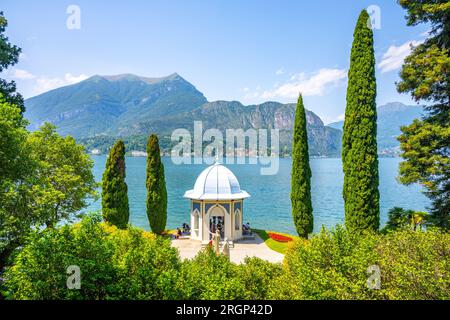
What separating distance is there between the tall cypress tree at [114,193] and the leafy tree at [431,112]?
17.8 m

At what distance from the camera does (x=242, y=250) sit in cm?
2256

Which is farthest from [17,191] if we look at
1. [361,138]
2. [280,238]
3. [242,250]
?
[280,238]

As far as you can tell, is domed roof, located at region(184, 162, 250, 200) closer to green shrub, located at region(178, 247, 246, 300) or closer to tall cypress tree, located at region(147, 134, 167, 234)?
tall cypress tree, located at region(147, 134, 167, 234)

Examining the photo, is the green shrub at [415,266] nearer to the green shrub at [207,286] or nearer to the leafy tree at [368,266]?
the leafy tree at [368,266]

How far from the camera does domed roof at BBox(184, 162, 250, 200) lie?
82.1ft

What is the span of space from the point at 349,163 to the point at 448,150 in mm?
4439

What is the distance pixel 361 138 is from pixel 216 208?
1308 centimetres

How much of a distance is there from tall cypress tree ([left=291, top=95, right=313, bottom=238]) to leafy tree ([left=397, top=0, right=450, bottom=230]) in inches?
301

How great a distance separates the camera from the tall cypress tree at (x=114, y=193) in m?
21.8

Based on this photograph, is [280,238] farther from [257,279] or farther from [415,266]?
[415,266]

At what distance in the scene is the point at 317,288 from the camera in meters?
7.21

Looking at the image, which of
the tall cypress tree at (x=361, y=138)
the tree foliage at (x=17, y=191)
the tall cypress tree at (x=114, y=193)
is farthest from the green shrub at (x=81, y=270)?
the tall cypress tree at (x=114, y=193)
